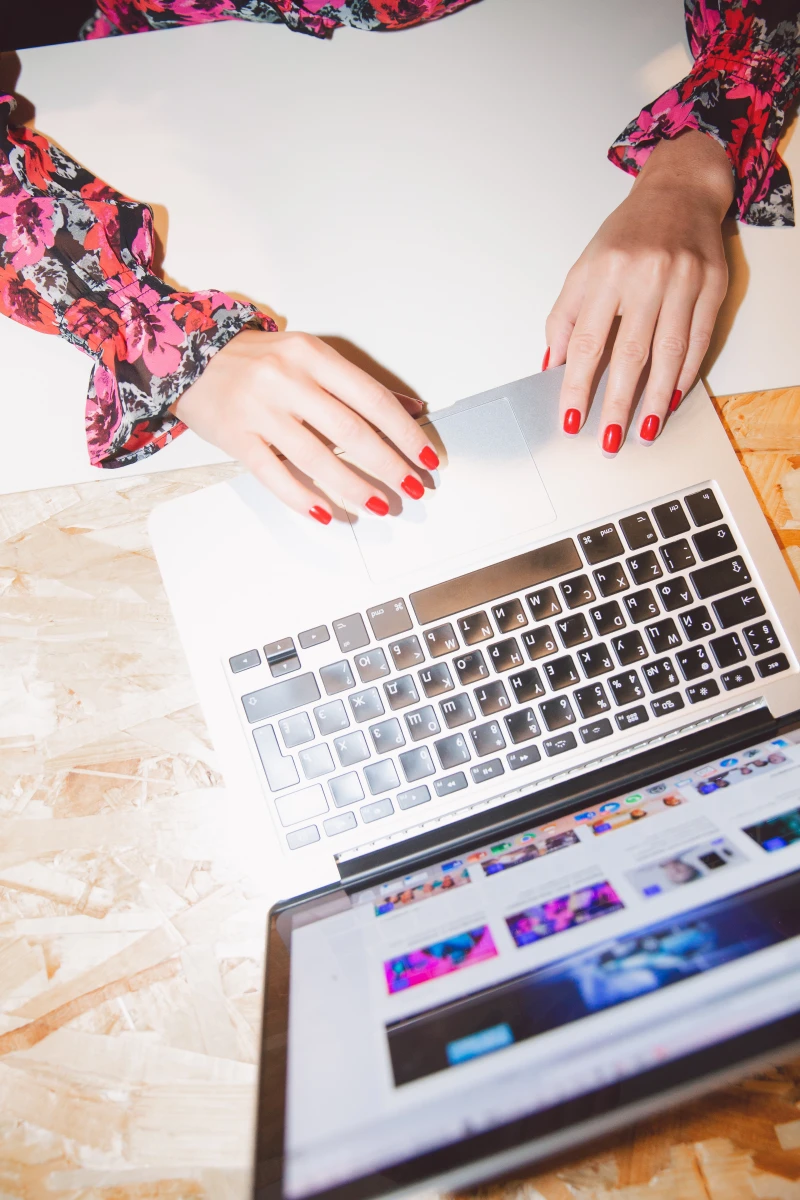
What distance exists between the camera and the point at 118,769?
669mm

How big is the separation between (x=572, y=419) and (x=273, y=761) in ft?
Result: 1.32

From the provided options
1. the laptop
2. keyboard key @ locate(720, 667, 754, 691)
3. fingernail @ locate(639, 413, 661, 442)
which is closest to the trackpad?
the laptop

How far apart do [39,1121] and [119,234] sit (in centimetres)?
83

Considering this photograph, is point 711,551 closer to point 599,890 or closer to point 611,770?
point 611,770

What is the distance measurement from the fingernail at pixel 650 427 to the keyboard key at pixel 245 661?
40cm

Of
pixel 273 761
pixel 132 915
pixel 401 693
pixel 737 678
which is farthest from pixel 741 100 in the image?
pixel 132 915

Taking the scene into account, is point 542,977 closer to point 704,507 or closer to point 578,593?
point 578,593

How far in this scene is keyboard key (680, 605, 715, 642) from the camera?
1.93 feet

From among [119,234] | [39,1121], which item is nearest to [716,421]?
[119,234]

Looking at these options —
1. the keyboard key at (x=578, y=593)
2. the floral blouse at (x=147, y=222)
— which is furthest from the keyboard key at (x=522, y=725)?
the floral blouse at (x=147, y=222)

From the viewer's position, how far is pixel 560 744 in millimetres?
575

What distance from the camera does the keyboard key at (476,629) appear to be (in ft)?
1.92

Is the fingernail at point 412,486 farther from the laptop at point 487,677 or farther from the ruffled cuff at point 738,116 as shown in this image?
the ruffled cuff at point 738,116

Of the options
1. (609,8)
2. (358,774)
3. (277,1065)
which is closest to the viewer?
(277,1065)
